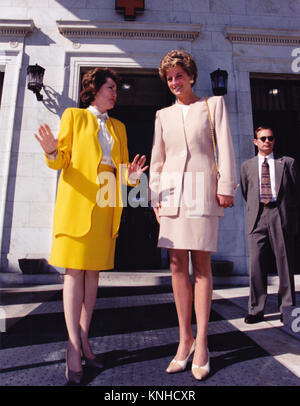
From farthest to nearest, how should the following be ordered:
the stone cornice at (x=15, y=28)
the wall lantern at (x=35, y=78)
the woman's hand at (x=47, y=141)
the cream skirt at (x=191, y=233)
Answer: the stone cornice at (x=15, y=28) → the wall lantern at (x=35, y=78) → the cream skirt at (x=191, y=233) → the woman's hand at (x=47, y=141)

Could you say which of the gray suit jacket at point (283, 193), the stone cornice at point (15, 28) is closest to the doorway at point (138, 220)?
the stone cornice at point (15, 28)

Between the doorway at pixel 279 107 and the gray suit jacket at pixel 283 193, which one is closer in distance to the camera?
the gray suit jacket at pixel 283 193

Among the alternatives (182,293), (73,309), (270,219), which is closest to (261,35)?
(270,219)

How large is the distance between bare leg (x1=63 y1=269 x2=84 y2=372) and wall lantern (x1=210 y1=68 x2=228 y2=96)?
18.5 ft

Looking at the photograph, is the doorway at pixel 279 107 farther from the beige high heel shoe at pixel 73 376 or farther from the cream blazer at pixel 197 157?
the beige high heel shoe at pixel 73 376

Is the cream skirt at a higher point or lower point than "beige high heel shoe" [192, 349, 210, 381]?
higher

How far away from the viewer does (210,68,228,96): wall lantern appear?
6.09 meters

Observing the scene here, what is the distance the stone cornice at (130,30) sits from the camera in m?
6.45

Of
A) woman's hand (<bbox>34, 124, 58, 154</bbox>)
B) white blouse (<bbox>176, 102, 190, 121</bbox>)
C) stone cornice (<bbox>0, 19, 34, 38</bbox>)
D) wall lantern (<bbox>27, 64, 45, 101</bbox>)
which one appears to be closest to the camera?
woman's hand (<bbox>34, 124, 58, 154</bbox>)

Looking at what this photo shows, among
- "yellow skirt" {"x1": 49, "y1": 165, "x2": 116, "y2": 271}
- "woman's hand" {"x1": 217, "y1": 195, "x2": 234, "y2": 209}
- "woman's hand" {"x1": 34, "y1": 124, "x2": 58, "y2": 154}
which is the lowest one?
"yellow skirt" {"x1": 49, "y1": 165, "x2": 116, "y2": 271}

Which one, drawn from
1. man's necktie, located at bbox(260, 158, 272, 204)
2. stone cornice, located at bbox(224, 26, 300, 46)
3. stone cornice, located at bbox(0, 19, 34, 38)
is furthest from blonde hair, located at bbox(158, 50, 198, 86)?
stone cornice, located at bbox(0, 19, 34, 38)

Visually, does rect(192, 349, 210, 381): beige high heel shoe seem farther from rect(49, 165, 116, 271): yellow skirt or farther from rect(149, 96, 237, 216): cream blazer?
rect(149, 96, 237, 216): cream blazer

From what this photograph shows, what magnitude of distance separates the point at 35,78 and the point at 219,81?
4037 millimetres

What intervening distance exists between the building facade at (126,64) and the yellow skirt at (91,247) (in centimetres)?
445
